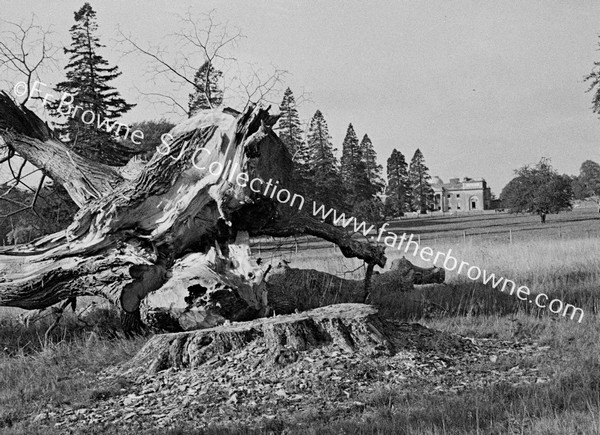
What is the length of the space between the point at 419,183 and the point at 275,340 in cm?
11449

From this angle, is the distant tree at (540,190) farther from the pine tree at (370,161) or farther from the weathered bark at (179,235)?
the weathered bark at (179,235)

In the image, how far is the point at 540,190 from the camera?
58.5m

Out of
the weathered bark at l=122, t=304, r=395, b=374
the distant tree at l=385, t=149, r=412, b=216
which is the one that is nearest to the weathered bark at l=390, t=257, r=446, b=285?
the weathered bark at l=122, t=304, r=395, b=374

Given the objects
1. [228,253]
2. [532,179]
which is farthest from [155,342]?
[532,179]

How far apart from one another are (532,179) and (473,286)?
52.4m

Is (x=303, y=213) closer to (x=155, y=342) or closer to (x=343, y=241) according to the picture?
(x=343, y=241)

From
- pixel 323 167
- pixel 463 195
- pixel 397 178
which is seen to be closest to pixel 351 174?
pixel 323 167

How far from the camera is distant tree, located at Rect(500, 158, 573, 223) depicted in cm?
5862

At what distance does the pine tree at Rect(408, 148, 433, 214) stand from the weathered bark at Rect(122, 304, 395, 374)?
4329 inches

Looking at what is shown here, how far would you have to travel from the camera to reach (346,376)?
5508 millimetres

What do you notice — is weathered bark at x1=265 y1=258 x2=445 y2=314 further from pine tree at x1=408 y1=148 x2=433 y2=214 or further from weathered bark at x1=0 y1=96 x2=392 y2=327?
pine tree at x1=408 y1=148 x2=433 y2=214

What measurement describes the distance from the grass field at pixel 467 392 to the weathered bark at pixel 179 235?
0.83 meters

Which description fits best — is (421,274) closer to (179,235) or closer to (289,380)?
(179,235)

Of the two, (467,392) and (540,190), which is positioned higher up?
(540,190)
